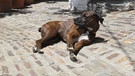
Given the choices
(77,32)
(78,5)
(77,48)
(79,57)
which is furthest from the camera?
(78,5)

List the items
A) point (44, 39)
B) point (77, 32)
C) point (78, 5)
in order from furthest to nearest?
point (78, 5) → point (44, 39) → point (77, 32)

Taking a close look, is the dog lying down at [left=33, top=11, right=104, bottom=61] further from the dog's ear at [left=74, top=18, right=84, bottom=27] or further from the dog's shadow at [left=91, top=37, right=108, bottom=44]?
the dog's shadow at [left=91, top=37, right=108, bottom=44]

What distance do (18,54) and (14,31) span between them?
219 cm

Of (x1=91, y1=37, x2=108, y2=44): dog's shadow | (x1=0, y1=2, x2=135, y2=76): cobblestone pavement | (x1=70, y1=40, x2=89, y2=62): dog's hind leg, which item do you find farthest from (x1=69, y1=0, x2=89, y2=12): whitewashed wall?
(x1=70, y1=40, x2=89, y2=62): dog's hind leg

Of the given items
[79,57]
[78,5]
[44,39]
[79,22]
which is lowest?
[79,57]

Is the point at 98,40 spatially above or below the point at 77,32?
below

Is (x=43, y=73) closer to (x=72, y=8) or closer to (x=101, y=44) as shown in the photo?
(x=101, y=44)

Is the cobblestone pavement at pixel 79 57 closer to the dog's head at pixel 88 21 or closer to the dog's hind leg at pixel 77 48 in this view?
the dog's hind leg at pixel 77 48

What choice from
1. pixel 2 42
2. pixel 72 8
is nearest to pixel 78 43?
pixel 2 42

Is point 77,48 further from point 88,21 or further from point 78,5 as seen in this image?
point 78,5

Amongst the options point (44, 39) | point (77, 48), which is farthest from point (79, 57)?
point (44, 39)

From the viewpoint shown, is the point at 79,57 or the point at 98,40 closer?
the point at 79,57

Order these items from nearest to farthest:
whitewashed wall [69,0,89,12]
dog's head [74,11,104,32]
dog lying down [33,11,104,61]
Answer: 1. dog lying down [33,11,104,61]
2. dog's head [74,11,104,32]
3. whitewashed wall [69,0,89,12]

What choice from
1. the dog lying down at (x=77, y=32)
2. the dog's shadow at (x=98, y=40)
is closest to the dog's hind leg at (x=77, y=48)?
the dog lying down at (x=77, y=32)
